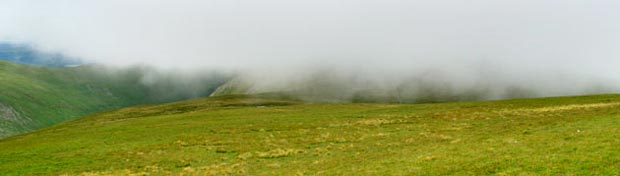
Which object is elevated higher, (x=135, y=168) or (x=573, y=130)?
(x=573, y=130)

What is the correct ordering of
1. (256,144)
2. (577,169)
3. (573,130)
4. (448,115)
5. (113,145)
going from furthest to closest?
(448,115), (113,145), (256,144), (573,130), (577,169)

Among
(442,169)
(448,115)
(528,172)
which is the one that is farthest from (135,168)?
(448,115)

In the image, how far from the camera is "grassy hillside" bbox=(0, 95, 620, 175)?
2506 centimetres

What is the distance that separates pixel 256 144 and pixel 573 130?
99.8 feet

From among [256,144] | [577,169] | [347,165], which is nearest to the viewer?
[577,169]

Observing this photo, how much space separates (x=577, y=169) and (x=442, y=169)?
6.92 m

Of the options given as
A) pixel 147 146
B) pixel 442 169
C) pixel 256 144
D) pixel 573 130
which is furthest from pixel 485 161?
pixel 147 146

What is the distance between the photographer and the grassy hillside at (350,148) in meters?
25.1

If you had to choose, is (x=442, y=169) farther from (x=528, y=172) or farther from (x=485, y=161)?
(x=528, y=172)

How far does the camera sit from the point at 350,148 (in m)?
39.0

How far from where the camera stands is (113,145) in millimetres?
49219

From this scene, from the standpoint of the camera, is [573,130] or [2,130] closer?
[573,130]

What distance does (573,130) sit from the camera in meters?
35.5

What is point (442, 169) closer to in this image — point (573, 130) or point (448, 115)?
point (573, 130)
